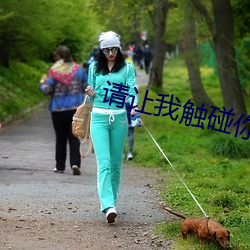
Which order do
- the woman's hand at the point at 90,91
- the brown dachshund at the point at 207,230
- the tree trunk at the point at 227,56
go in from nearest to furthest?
1. the brown dachshund at the point at 207,230
2. the woman's hand at the point at 90,91
3. the tree trunk at the point at 227,56

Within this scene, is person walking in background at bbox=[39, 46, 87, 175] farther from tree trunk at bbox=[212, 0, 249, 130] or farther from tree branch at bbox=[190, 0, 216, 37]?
tree branch at bbox=[190, 0, 216, 37]

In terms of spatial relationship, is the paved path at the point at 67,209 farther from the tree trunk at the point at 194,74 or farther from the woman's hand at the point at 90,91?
the tree trunk at the point at 194,74

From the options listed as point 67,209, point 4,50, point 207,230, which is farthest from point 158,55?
point 207,230

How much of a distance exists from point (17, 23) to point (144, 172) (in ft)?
27.6

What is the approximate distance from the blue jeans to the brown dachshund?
1.05 m

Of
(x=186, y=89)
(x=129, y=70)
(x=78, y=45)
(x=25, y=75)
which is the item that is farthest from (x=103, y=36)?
(x=186, y=89)

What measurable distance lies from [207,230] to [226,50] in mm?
10749

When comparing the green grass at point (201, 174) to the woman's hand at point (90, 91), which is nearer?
the green grass at point (201, 174)

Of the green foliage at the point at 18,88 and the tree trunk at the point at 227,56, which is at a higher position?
the tree trunk at the point at 227,56

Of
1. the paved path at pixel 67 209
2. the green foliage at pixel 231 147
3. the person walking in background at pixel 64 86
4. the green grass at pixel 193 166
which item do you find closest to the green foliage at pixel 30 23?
the green grass at pixel 193 166

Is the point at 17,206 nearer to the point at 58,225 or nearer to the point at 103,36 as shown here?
the point at 58,225

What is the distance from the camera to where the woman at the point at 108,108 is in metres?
7.37

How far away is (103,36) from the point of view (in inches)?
297

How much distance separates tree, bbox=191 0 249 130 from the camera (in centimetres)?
1605
